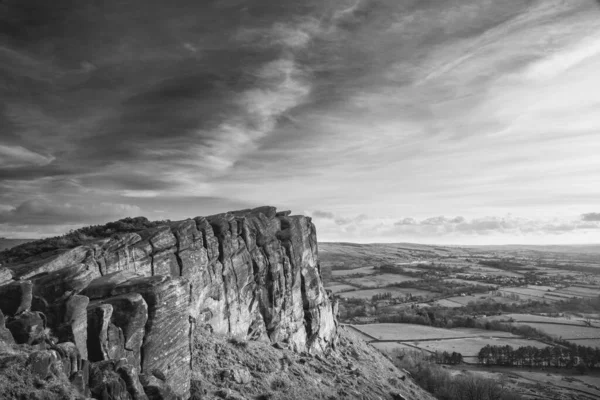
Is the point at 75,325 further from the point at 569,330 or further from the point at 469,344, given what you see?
the point at 569,330

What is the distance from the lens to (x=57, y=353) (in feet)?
67.7

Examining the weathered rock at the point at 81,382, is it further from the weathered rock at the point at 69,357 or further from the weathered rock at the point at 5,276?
the weathered rock at the point at 5,276

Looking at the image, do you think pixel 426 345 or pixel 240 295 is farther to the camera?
pixel 426 345

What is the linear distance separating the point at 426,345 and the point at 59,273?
123 metres

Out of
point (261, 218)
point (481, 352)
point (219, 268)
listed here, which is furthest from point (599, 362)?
point (219, 268)

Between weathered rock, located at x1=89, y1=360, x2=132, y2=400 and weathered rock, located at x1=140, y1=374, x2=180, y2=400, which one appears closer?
weathered rock, located at x1=89, y1=360, x2=132, y2=400

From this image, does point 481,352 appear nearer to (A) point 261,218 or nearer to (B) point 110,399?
(A) point 261,218

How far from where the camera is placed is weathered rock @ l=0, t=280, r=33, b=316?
23500 millimetres

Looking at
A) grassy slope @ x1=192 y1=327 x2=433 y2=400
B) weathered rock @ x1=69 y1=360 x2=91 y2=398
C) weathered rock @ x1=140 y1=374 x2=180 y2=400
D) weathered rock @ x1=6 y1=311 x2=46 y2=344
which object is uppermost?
weathered rock @ x1=6 y1=311 x2=46 y2=344

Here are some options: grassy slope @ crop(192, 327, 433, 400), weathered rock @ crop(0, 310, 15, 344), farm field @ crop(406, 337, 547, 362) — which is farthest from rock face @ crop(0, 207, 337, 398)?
farm field @ crop(406, 337, 547, 362)

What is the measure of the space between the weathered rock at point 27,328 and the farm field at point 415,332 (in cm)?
12136

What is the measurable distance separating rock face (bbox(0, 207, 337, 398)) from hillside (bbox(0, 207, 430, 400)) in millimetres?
109

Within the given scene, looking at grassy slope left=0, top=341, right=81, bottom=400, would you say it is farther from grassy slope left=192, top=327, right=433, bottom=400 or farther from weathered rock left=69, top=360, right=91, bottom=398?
grassy slope left=192, top=327, right=433, bottom=400

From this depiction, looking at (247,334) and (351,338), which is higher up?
(247,334)
